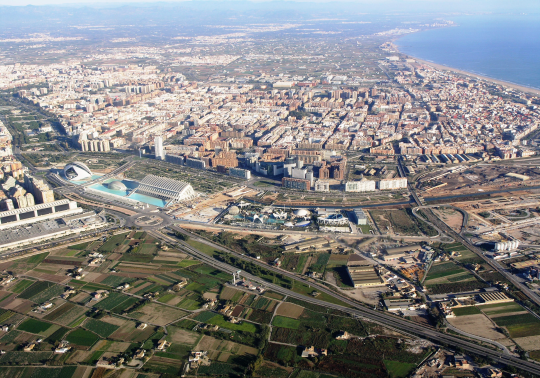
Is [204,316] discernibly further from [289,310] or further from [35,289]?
[35,289]

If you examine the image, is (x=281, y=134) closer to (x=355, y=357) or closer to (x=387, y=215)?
(x=387, y=215)

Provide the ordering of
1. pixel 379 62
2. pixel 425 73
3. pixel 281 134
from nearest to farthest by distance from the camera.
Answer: pixel 281 134 → pixel 425 73 → pixel 379 62

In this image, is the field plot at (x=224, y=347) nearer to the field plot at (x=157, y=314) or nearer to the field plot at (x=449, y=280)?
the field plot at (x=157, y=314)

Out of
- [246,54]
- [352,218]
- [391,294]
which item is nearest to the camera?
[391,294]

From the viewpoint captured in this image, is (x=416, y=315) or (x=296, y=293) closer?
(x=416, y=315)

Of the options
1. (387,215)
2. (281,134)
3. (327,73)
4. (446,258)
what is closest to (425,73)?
(327,73)

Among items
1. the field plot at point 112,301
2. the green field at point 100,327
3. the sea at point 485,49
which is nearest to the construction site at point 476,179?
the field plot at point 112,301

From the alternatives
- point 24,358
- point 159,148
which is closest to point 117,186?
point 159,148
